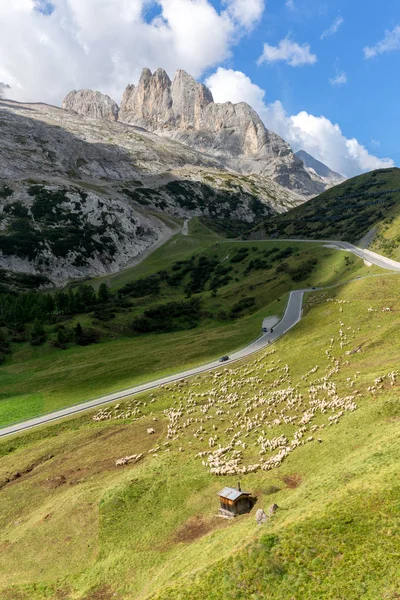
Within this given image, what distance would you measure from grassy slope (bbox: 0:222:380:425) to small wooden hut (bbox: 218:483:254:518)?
3430 centimetres

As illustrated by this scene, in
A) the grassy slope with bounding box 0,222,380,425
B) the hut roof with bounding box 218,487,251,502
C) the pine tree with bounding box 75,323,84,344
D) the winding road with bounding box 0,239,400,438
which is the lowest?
the hut roof with bounding box 218,487,251,502

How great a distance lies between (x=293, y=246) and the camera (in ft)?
473

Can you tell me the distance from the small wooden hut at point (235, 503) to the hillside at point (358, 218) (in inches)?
3772

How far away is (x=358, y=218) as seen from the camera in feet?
508

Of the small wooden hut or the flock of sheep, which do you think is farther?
the flock of sheep

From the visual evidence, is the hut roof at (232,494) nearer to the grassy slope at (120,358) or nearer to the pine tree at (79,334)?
the grassy slope at (120,358)

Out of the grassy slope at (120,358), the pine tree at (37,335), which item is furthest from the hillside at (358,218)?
the pine tree at (37,335)

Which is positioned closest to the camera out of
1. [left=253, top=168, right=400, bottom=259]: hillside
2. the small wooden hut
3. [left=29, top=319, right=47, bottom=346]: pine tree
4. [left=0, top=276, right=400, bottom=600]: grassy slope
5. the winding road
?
[left=0, top=276, right=400, bottom=600]: grassy slope

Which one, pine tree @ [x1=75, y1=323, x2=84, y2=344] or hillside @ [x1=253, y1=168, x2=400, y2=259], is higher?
hillside @ [x1=253, y1=168, x2=400, y2=259]

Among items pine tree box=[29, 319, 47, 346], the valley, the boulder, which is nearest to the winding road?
the valley

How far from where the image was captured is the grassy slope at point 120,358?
192 feet

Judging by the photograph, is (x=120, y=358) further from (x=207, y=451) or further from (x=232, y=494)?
(x=232, y=494)

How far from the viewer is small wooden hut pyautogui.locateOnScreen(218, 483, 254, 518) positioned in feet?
85.6

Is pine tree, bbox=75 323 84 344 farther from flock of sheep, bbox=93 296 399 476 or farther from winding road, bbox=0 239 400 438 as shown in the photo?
flock of sheep, bbox=93 296 399 476
